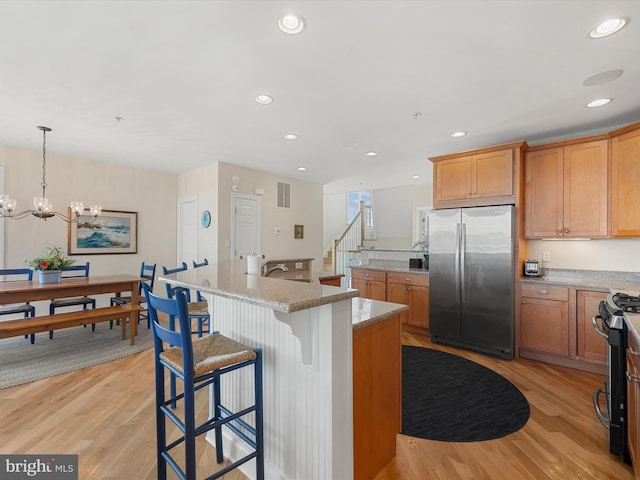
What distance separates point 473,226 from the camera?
366 centimetres

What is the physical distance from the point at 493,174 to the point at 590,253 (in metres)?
1.40

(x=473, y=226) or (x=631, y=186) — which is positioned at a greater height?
(x=631, y=186)

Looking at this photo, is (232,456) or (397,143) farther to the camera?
(397,143)

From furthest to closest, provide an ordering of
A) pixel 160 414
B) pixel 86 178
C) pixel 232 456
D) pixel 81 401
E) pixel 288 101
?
pixel 86 178, pixel 288 101, pixel 81 401, pixel 232 456, pixel 160 414

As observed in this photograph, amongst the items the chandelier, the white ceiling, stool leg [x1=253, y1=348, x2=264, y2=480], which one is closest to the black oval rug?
stool leg [x1=253, y1=348, x2=264, y2=480]

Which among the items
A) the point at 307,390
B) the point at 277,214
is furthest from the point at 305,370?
the point at 277,214

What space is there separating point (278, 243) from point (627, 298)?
4.93 m

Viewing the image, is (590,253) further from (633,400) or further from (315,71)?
(315,71)

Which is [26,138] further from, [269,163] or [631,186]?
[631,186]

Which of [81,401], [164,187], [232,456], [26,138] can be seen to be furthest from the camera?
[164,187]

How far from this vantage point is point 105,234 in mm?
5121

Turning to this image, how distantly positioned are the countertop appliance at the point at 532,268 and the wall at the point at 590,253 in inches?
9.3

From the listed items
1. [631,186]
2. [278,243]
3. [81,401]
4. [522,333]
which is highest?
[631,186]

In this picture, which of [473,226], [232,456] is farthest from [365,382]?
[473,226]
